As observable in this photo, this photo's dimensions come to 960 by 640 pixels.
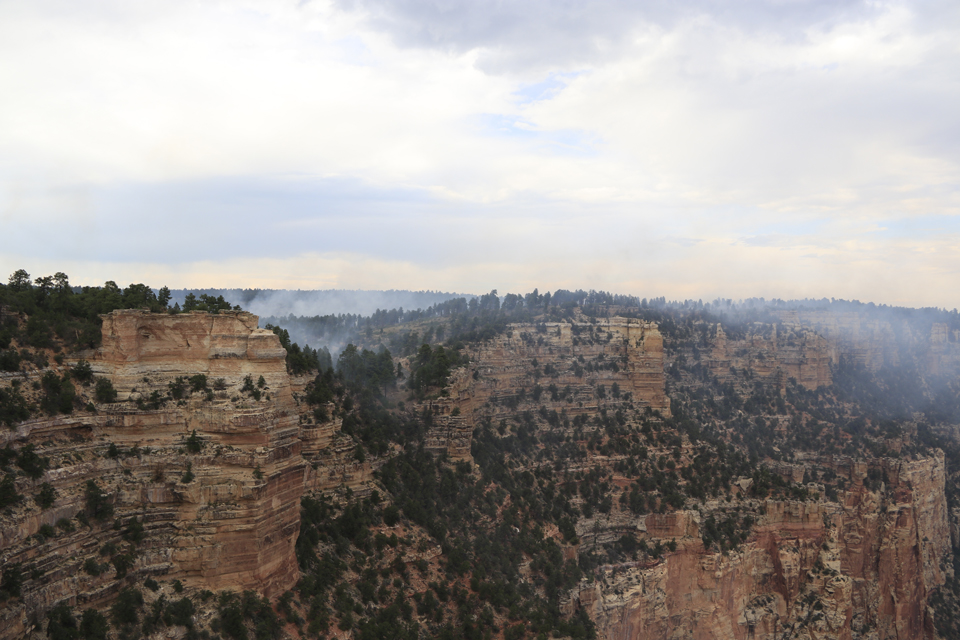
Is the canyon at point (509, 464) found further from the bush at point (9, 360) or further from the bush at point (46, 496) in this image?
the bush at point (9, 360)

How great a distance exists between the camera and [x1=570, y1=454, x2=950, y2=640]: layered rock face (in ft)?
220

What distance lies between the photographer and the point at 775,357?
432ft

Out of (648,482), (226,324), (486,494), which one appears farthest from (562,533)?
(226,324)

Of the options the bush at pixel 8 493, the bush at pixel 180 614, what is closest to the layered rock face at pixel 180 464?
the bush at pixel 8 493

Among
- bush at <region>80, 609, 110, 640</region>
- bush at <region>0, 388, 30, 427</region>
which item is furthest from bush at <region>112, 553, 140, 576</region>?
bush at <region>0, 388, 30, 427</region>

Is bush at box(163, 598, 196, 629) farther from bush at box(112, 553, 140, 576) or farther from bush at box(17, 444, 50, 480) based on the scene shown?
bush at box(17, 444, 50, 480)

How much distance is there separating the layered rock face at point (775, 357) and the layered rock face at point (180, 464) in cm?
10573

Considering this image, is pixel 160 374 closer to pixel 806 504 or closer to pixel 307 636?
pixel 307 636

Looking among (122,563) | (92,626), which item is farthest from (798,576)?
(92,626)

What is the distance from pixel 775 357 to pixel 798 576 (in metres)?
64.1

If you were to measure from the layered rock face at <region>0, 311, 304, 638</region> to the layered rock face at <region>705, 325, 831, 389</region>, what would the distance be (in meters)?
106

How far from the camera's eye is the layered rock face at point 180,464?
32031 mm

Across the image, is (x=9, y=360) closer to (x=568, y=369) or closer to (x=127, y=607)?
(x=127, y=607)

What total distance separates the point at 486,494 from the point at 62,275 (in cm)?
4365
